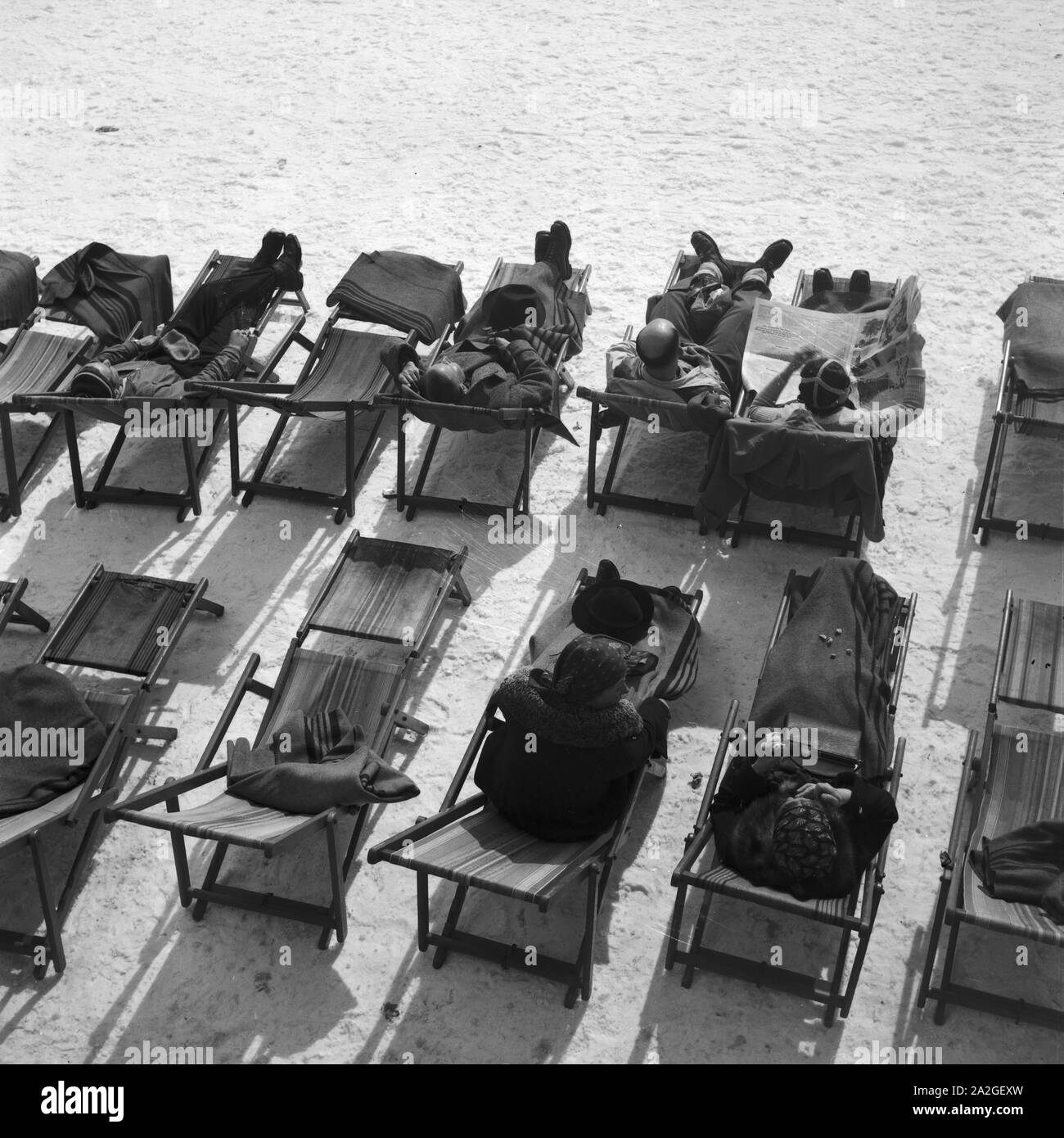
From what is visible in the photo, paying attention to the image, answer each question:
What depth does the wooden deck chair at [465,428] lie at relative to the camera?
7.80m

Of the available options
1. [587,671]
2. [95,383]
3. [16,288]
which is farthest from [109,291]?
[587,671]

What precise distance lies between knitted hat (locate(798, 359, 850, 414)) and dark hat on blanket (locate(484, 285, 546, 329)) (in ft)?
5.87

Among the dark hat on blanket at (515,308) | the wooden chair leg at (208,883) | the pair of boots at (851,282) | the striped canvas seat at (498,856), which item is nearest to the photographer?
the striped canvas seat at (498,856)

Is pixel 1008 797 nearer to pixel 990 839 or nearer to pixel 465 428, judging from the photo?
pixel 990 839

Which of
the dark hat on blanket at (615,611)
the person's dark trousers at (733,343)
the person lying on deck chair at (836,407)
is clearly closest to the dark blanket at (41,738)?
the dark hat on blanket at (615,611)

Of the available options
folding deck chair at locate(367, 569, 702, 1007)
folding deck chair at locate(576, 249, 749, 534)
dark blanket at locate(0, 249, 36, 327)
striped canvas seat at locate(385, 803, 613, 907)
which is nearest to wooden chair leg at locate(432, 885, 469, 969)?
folding deck chair at locate(367, 569, 702, 1007)

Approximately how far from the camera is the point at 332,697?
6.82m

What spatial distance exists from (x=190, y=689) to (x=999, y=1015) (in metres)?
4.05

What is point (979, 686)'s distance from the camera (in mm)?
7168

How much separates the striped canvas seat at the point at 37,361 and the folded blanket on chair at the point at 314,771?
10.6 ft

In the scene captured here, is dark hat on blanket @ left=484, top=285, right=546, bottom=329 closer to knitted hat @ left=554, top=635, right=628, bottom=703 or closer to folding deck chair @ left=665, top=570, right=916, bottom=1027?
folding deck chair @ left=665, top=570, right=916, bottom=1027

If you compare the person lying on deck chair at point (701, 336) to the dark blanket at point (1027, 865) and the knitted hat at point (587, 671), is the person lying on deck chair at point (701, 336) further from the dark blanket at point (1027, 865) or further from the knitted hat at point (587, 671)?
the dark blanket at point (1027, 865)
